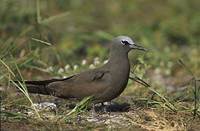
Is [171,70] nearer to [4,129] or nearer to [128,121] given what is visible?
[128,121]

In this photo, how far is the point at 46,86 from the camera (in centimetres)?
740

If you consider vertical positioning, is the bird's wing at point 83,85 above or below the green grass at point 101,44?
below

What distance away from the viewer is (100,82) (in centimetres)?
712

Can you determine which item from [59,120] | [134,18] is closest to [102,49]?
[134,18]

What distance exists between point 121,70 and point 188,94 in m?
1.33

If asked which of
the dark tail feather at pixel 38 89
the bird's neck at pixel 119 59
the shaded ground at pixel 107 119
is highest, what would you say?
the bird's neck at pixel 119 59

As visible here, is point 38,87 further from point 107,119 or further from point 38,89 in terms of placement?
point 107,119

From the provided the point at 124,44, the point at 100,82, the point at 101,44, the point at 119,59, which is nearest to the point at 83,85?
the point at 100,82

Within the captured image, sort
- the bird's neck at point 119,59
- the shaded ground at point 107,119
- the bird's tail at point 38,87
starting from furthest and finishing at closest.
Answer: the bird's tail at point 38,87, the bird's neck at point 119,59, the shaded ground at point 107,119

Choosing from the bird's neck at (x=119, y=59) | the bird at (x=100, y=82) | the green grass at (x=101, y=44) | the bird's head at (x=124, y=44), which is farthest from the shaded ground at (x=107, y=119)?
the bird's head at (x=124, y=44)

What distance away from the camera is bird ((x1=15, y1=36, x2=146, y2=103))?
23.2 ft

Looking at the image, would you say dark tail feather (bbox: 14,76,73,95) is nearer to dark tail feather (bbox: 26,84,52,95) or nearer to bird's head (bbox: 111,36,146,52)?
dark tail feather (bbox: 26,84,52,95)

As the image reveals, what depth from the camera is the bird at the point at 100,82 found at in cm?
708

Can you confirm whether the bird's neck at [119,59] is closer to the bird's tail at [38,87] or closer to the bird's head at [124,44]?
the bird's head at [124,44]
